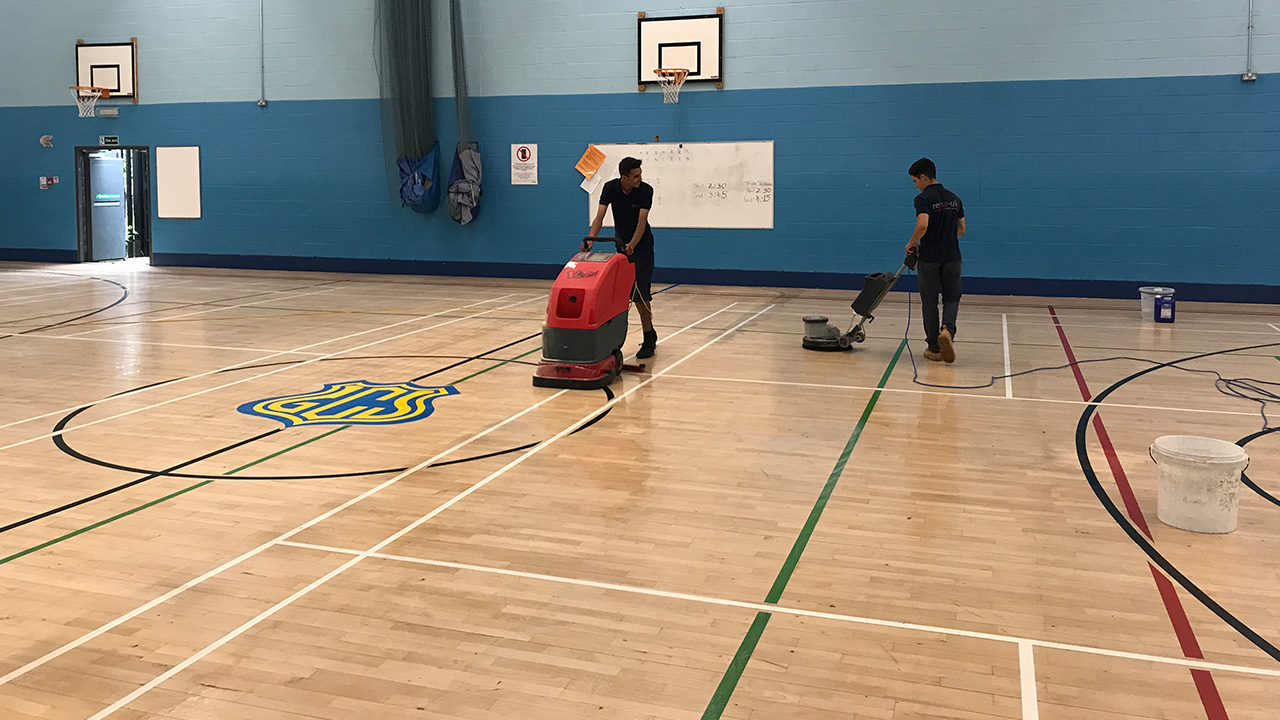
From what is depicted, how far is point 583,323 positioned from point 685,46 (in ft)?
27.7

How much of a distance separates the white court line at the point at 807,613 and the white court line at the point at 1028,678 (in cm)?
4

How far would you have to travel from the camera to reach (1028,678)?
2.91 meters

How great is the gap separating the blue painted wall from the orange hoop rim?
0.38 metres

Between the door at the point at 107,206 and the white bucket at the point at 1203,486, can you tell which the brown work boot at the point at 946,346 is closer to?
the white bucket at the point at 1203,486

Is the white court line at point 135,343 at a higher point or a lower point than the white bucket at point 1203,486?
higher

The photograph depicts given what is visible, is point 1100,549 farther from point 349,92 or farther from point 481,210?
point 349,92

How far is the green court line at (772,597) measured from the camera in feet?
9.22

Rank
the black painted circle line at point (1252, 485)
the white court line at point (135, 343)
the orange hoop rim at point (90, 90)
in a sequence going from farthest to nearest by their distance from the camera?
the orange hoop rim at point (90, 90) < the white court line at point (135, 343) < the black painted circle line at point (1252, 485)

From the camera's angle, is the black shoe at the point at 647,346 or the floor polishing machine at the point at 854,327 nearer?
the black shoe at the point at 647,346

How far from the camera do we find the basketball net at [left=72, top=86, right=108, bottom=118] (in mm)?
16986

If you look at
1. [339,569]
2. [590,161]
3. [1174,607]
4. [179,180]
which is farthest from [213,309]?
[1174,607]

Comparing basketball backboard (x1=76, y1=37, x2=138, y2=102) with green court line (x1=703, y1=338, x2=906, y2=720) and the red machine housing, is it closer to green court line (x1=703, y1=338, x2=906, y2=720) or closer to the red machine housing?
the red machine housing

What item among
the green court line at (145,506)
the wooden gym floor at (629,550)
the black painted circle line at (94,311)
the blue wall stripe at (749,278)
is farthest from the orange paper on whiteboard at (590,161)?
the green court line at (145,506)

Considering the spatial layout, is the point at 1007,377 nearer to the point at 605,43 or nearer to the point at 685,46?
the point at 685,46
